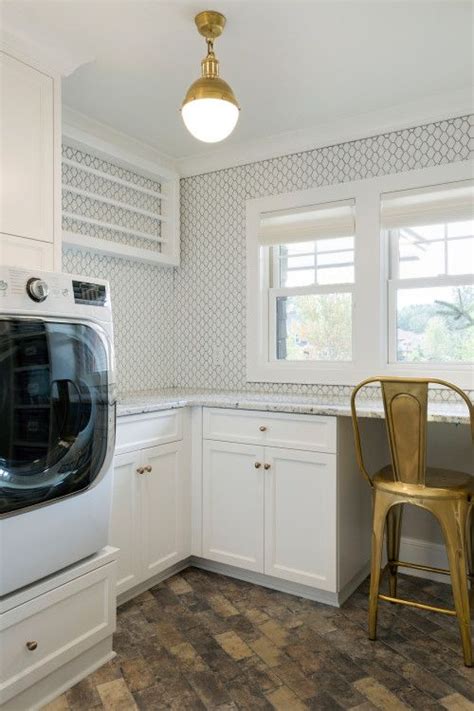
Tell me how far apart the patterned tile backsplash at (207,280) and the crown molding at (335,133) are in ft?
0.15

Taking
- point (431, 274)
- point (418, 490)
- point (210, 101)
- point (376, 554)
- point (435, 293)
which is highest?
point (210, 101)

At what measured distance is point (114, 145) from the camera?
3.12m

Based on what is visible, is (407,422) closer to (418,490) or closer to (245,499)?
(418,490)

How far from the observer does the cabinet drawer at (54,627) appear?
1.69m

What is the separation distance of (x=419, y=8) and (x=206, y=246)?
6.31 ft

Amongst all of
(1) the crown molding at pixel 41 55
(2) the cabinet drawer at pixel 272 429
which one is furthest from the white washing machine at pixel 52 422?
(1) the crown molding at pixel 41 55

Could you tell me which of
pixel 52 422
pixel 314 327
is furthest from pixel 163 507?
pixel 314 327

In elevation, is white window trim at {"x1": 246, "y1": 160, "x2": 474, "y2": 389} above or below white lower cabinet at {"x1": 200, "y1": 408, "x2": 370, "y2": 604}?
above

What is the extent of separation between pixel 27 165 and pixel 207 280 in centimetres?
158

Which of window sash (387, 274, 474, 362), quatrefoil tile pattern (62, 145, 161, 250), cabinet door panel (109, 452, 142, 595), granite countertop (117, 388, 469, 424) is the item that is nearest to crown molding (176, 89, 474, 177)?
quatrefoil tile pattern (62, 145, 161, 250)

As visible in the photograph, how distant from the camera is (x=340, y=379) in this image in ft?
9.98

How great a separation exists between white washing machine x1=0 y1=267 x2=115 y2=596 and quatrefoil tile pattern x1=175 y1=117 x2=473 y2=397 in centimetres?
149

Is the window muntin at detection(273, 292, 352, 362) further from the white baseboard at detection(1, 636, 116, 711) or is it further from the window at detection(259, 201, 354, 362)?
the white baseboard at detection(1, 636, 116, 711)

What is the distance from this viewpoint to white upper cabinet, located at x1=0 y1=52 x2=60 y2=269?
2115 millimetres
